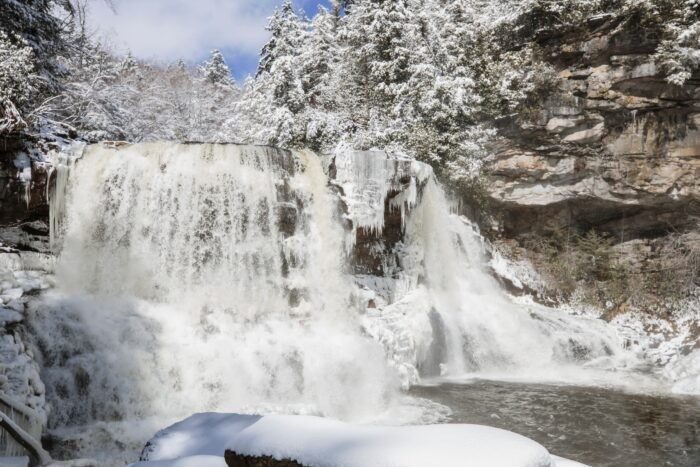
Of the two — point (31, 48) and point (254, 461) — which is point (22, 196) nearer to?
point (31, 48)

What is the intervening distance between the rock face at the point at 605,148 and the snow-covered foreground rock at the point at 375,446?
14.6 meters

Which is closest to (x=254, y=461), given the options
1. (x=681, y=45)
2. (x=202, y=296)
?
(x=202, y=296)

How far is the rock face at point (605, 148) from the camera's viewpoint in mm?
14828

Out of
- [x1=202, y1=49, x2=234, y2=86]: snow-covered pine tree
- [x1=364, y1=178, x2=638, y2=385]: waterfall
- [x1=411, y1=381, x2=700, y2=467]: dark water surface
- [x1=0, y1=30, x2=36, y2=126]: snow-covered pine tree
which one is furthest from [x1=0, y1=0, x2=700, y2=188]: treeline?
[x1=202, y1=49, x2=234, y2=86]: snow-covered pine tree

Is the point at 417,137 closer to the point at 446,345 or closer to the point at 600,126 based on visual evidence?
the point at 600,126

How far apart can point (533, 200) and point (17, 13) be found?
15.2 metres

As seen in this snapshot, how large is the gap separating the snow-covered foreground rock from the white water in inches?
218

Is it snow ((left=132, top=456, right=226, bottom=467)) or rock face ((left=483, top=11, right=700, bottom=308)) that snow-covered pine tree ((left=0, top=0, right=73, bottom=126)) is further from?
rock face ((left=483, top=11, right=700, bottom=308))

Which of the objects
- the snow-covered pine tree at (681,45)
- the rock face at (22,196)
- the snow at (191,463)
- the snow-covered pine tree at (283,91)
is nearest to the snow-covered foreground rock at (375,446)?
the snow at (191,463)

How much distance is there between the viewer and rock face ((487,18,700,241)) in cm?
1483

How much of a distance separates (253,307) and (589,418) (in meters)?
6.83

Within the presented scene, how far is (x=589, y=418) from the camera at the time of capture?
8.48 m

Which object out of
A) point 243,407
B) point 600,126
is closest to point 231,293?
point 243,407

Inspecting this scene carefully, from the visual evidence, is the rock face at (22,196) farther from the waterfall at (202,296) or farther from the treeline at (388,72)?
the treeline at (388,72)
